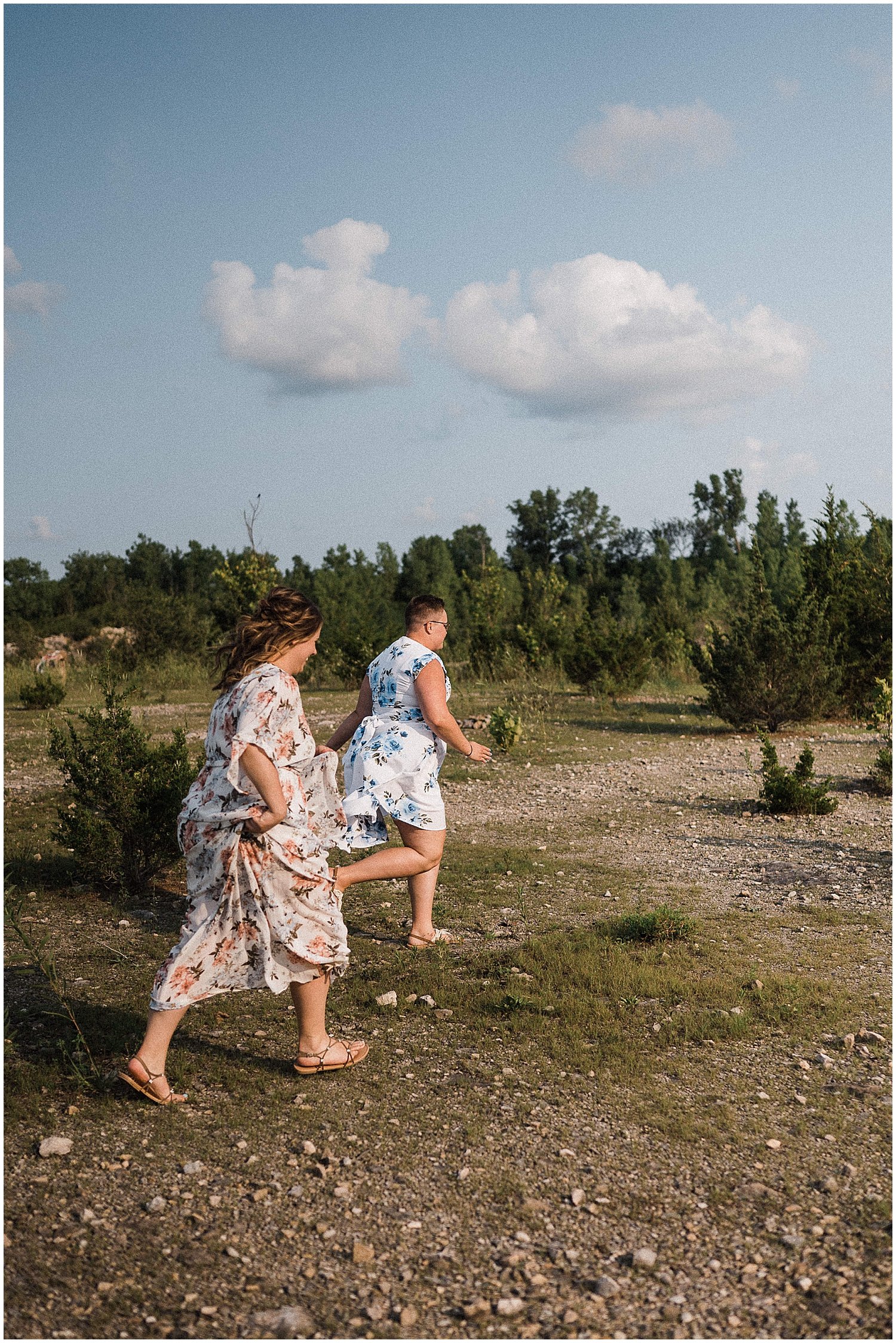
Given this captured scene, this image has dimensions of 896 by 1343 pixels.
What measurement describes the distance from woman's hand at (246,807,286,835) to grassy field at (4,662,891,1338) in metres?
1.02

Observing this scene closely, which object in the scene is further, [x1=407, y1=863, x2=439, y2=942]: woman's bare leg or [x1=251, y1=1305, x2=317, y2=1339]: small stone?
[x1=407, y1=863, x2=439, y2=942]: woman's bare leg

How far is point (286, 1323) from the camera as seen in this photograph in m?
2.42

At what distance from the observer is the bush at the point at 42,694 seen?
17.6m

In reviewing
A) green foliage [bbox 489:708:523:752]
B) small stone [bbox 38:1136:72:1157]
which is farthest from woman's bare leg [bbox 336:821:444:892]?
green foliage [bbox 489:708:523:752]

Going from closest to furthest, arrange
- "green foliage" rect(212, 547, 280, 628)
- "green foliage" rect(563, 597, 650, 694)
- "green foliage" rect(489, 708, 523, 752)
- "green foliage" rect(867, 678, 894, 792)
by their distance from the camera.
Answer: "green foliage" rect(867, 678, 894, 792)
"green foliage" rect(489, 708, 523, 752)
"green foliage" rect(563, 597, 650, 694)
"green foliage" rect(212, 547, 280, 628)

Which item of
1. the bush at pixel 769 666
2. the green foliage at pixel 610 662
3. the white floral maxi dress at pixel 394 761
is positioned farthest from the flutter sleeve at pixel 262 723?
the green foliage at pixel 610 662

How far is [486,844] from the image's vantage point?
7695 mm

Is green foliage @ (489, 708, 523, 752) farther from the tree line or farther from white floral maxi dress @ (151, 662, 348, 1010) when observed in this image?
white floral maxi dress @ (151, 662, 348, 1010)

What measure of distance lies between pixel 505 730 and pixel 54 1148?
9047mm

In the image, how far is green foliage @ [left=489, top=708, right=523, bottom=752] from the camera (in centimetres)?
1198

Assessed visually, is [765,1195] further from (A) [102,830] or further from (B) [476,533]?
(B) [476,533]

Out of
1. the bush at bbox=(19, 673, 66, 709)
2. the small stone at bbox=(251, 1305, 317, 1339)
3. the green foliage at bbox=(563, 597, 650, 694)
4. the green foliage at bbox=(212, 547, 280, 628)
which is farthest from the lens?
the green foliage at bbox=(212, 547, 280, 628)

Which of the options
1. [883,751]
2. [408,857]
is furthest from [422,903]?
[883,751]

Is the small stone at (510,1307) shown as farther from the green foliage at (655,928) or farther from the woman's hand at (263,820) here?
the green foliage at (655,928)
